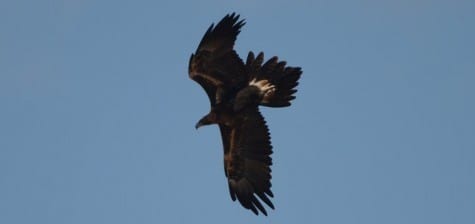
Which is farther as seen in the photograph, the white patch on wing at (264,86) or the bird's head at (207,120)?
the bird's head at (207,120)

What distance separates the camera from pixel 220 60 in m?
17.3

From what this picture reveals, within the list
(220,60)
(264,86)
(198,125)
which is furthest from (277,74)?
(198,125)

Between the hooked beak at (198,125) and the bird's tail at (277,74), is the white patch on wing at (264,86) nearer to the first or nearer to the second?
the bird's tail at (277,74)

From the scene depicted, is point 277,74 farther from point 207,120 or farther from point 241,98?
point 207,120

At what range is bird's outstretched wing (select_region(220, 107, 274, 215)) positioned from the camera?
17797 mm

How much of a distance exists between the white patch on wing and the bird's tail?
0.17ft

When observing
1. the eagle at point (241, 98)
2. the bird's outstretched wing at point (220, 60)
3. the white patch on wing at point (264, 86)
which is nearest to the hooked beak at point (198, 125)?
the eagle at point (241, 98)

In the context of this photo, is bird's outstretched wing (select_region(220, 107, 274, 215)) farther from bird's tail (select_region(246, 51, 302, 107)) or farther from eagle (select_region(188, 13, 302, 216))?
bird's tail (select_region(246, 51, 302, 107))

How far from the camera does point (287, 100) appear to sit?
17203 mm

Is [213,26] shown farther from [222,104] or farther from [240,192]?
[240,192]

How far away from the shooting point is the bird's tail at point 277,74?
17016 mm

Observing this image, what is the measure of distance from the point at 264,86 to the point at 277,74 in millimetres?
333

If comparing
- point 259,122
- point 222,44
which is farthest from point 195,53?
point 259,122

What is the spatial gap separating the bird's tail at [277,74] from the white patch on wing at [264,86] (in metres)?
0.05
